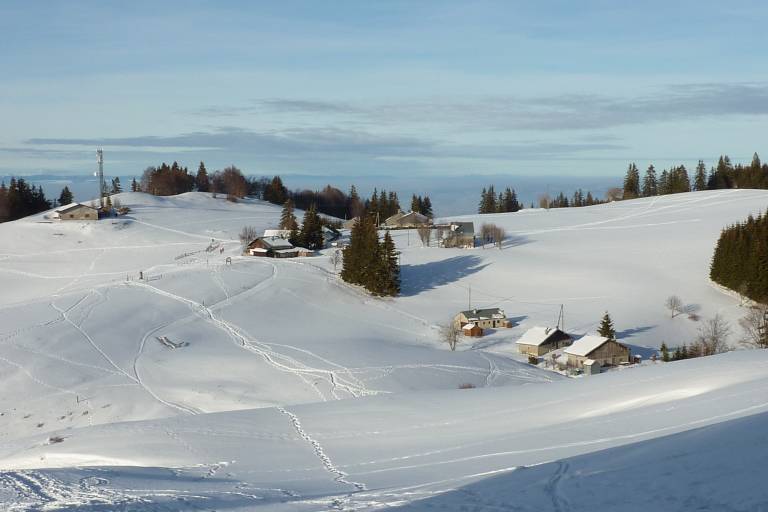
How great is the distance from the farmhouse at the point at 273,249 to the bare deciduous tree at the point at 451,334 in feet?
77.1

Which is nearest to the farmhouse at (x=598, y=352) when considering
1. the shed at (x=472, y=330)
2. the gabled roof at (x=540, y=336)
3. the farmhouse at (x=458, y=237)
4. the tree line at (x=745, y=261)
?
the gabled roof at (x=540, y=336)

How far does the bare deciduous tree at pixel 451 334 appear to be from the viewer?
141 ft

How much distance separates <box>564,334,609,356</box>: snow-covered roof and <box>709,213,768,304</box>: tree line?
17732 mm

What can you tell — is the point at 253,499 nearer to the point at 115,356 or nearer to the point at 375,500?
the point at 375,500

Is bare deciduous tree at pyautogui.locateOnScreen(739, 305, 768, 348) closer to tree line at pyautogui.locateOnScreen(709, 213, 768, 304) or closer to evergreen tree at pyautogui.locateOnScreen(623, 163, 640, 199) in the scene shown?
tree line at pyautogui.locateOnScreen(709, 213, 768, 304)

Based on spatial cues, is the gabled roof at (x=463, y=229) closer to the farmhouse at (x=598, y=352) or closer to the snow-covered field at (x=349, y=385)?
the snow-covered field at (x=349, y=385)

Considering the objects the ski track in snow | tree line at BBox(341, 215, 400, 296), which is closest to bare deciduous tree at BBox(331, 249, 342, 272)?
tree line at BBox(341, 215, 400, 296)

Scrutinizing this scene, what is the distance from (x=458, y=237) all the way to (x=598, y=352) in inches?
1286

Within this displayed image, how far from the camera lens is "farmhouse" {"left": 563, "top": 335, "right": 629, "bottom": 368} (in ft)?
130

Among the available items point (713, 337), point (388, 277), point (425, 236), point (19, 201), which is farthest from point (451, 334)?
point (19, 201)

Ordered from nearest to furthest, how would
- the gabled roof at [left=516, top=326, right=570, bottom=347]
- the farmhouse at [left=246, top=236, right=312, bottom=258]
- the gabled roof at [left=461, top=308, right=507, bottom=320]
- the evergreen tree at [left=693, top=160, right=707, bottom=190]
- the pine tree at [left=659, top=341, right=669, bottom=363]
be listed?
1. the pine tree at [left=659, top=341, right=669, bottom=363]
2. the gabled roof at [left=516, top=326, right=570, bottom=347]
3. the gabled roof at [left=461, top=308, right=507, bottom=320]
4. the farmhouse at [left=246, top=236, right=312, bottom=258]
5. the evergreen tree at [left=693, top=160, right=707, bottom=190]

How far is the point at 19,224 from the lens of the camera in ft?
266

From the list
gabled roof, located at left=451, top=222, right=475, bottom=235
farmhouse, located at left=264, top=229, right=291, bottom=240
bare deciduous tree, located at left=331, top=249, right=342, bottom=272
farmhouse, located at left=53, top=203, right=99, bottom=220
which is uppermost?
farmhouse, located at left=53, top=203, right=99, bottom=220

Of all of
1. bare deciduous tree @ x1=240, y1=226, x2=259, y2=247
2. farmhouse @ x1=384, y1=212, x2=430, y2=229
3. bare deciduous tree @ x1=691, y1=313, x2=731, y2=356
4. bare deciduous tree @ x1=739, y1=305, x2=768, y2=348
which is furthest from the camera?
farmhouse @ x1=384, y1=212, x2=430, y2=229
